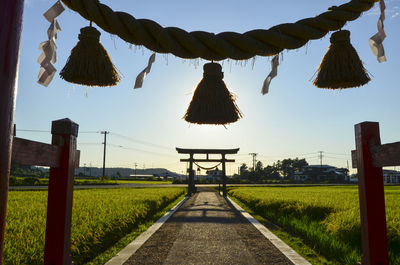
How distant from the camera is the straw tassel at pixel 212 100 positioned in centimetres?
137

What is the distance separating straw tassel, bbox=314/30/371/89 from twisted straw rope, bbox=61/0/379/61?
0.43m

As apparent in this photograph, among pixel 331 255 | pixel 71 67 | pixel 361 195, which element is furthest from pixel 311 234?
pixel 71 67

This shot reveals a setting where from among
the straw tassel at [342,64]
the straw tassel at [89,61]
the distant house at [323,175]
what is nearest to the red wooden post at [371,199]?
the straw tassel at [342,64]

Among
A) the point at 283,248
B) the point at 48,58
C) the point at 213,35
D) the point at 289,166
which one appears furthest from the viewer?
the point at 289,166

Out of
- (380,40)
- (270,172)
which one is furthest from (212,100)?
(270,172)

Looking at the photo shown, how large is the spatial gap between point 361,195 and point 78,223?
4.31 meters

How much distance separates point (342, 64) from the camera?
1.42 m

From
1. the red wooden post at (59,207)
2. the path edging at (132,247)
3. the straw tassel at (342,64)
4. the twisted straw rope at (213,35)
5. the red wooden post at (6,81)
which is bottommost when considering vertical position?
the path edging at (132,247)

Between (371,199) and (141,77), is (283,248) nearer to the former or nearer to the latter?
(371,199)

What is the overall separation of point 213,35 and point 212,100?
0.51m

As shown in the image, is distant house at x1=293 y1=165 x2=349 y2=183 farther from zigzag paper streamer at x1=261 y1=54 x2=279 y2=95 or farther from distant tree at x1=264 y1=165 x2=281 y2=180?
zigzag paper streamer at x1=261 y1=54 x2=279 y2=95

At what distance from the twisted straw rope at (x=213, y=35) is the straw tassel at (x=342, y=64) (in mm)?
430

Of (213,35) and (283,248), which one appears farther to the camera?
(283,248)

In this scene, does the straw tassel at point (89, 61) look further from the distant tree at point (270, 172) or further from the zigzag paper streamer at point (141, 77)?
the distant tree at point (270, 172)
